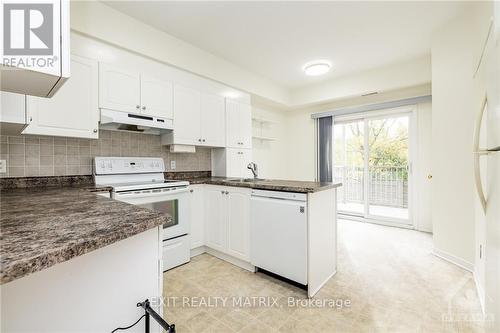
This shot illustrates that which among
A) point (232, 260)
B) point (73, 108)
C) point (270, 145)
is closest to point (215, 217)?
point (232, 260)

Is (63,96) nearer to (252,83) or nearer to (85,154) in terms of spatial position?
(85,154)

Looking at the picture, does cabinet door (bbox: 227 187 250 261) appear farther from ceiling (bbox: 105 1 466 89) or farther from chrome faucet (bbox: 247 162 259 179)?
ceiling (bbox: 105 1 466 89)

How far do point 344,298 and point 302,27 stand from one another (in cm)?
283

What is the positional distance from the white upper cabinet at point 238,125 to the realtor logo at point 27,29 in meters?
2.71

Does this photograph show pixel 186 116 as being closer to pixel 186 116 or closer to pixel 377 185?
pixel 186 116

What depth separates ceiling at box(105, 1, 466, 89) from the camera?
2289 millimetres

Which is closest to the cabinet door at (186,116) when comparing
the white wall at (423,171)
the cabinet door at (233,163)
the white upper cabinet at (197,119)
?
the white upper cabinet at (197,119)

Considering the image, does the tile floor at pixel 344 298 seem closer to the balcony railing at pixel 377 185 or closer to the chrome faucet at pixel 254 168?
the chrome faucet at pixel 254 168

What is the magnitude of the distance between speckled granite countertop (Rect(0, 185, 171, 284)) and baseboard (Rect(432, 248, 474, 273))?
3.01 m

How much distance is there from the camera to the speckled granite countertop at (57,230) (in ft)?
1.65

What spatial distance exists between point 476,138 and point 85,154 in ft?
10.5

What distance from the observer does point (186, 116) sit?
9.41 ft

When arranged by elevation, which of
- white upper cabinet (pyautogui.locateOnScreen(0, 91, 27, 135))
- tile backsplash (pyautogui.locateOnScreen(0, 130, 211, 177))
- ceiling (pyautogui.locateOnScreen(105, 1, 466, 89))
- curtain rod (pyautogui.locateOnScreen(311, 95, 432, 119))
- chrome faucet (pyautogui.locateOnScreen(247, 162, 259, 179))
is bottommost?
chrome faucet (pyautogui.locateOnScreen(247, 162, 259, 179))

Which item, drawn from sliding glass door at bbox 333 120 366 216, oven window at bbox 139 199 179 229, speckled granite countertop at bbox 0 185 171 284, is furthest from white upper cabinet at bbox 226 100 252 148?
speckled granite countertop at bbox 0 185 171 284
